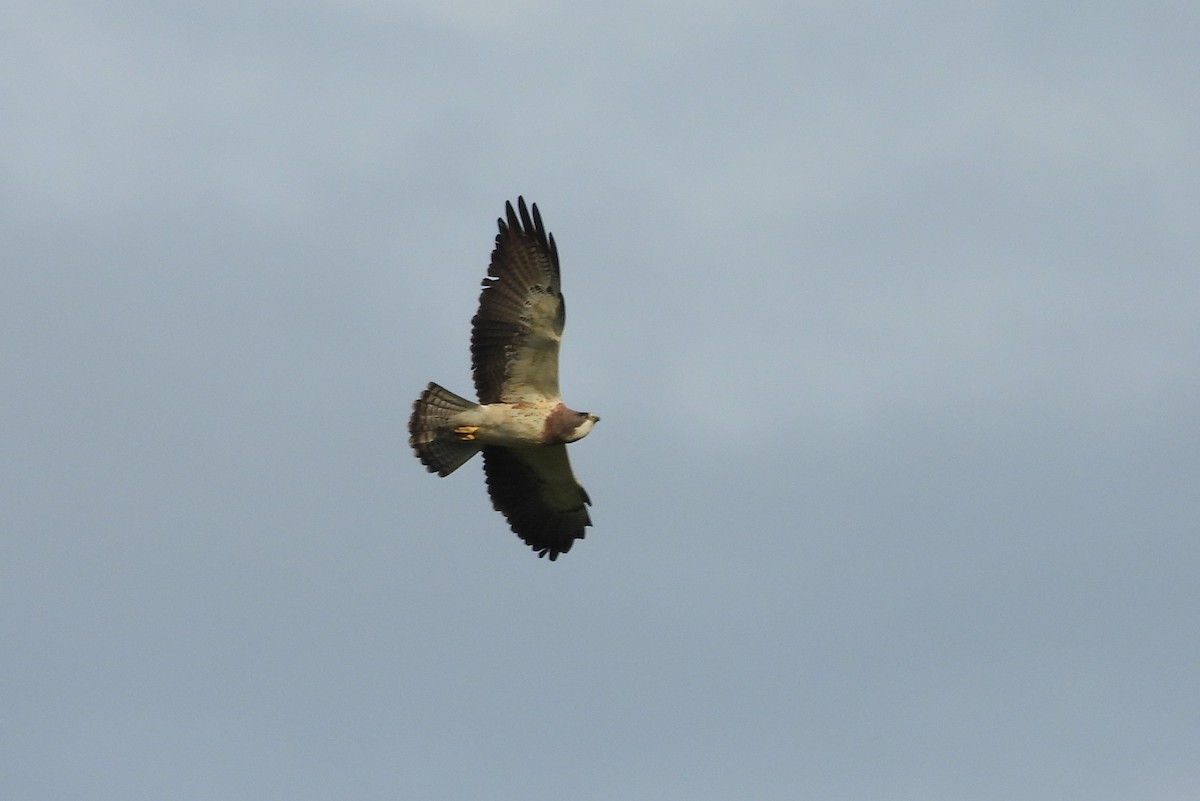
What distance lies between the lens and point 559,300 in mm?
26250

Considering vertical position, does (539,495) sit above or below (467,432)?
above

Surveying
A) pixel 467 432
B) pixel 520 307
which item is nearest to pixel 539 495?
pixel 467 432

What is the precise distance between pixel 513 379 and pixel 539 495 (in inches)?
87.9

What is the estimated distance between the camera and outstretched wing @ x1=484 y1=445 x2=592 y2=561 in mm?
27828

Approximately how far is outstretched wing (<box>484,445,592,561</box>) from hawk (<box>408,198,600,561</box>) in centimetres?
5

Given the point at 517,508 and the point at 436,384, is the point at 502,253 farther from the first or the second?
the point at 517,508

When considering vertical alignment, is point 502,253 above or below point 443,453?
above

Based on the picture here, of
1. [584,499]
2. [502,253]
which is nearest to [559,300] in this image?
[502,253]

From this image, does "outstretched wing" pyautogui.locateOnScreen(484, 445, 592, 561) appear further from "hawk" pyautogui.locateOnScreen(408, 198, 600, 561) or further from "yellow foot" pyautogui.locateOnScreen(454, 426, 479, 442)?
"yellow foot" pyautogui.locateOnScreen(454, 426, 479, 442)

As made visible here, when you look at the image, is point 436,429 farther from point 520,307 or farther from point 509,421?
point 520,307

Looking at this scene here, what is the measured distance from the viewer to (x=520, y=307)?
26.3m

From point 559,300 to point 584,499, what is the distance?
129 inches

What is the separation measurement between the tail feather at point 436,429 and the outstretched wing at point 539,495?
84 centimetres

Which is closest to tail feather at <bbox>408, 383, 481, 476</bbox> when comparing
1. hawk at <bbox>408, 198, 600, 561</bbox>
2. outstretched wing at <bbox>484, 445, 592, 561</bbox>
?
hawk at <bbox>408, 198, 600, 561</bbox>
